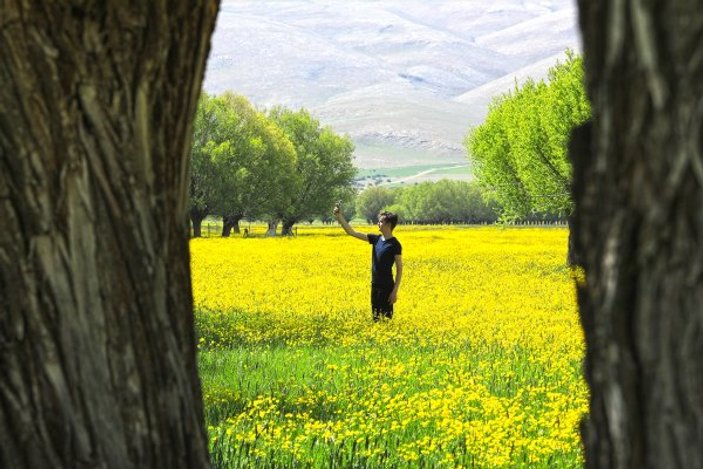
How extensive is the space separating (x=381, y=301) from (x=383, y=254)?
1.72m

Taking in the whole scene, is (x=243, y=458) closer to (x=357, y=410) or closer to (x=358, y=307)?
(x=357, y=410)

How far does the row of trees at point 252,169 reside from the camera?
74.8 metres

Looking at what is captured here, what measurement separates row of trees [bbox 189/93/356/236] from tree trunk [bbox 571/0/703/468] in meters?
69.4

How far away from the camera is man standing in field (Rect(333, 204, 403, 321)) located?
44.0 ft

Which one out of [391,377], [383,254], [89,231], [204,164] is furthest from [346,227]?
[204,164]

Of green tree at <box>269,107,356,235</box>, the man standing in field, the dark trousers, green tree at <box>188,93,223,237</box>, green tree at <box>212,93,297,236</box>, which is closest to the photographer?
the man standing in field

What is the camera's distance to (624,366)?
6.75ft

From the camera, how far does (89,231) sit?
311cm

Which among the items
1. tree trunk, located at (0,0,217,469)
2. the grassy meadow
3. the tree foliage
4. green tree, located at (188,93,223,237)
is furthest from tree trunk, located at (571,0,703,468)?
green tree, located at (188,93,223,237)

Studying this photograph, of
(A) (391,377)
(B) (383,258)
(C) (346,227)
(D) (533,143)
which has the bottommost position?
(A) (391,377)

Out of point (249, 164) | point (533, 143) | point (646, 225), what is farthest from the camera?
point (249, 164)

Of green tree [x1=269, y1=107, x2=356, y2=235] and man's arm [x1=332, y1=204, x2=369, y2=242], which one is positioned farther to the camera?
green tree [x1=269, y1=107, x2=356, y2=235]

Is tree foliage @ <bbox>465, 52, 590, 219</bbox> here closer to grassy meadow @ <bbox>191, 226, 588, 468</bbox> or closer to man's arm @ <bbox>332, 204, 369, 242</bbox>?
grassy meadow @ <bbox>191, 226, 588, 468</bbox>

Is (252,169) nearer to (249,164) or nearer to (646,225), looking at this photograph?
(249,164)
